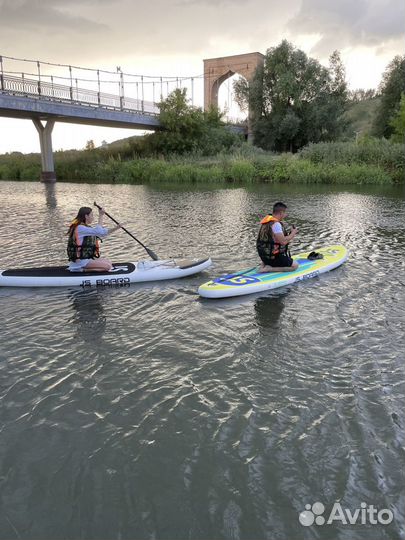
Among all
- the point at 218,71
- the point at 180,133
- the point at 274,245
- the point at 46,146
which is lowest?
the point at 274,245

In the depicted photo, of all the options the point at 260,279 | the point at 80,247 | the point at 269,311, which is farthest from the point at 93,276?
the point at 269,311

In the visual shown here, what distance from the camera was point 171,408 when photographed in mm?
4309

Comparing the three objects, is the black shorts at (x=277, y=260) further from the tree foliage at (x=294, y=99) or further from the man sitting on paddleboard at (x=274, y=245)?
the tree foliage at (x=294, y=99)

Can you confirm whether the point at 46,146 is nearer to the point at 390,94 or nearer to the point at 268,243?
the point at 268,243

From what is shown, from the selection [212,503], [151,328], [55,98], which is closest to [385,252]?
[151,328]

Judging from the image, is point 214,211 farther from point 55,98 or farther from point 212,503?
point 55,98

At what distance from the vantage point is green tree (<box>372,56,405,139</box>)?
4453 cm

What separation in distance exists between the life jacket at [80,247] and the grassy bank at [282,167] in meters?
23.2

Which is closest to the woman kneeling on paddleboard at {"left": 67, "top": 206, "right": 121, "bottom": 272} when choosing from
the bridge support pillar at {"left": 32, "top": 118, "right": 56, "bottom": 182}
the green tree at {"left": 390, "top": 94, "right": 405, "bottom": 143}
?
the bridge support pillar at {"left": 32, "top": 118, "right": 56, "bottom": 182}

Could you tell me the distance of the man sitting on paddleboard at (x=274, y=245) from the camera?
7.86 m

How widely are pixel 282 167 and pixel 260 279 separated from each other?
78.1 ft

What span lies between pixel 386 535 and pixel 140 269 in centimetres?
605

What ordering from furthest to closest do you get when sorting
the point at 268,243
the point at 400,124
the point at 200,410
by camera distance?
the point at 400,124, the point at 268,243, the point at 200,410

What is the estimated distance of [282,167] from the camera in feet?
98.3
